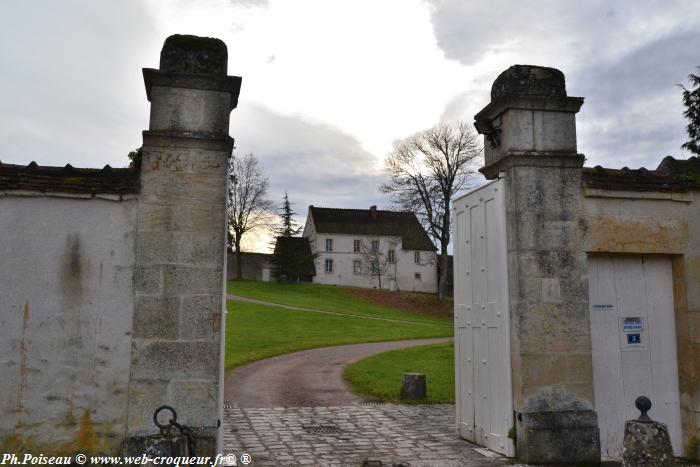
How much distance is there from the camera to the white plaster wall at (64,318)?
588cm

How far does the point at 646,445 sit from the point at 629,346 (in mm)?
3017

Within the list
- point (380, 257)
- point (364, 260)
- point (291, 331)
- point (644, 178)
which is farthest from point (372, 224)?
point (644, 178)

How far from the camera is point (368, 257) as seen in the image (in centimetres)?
5653

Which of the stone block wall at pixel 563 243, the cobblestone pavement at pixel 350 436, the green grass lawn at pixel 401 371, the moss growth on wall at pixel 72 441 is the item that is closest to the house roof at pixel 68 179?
the moss growth on wall at pixel 72 441

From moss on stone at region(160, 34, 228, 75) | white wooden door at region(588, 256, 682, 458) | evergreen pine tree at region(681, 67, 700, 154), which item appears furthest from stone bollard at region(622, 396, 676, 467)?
evergreen pine tree at region(681, 67, 700, 154)

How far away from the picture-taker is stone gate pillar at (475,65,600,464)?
670 centimetres

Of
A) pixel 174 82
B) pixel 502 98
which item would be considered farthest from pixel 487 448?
pixel 174 82

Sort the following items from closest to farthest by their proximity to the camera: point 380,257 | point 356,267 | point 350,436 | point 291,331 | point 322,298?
point 350,436, point 291,331, point 322,298, point 380,257, point 356,267

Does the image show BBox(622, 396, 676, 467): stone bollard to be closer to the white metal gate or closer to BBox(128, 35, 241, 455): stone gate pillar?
the white metal gate

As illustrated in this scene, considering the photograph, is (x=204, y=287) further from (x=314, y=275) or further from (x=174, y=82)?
(x=314, y=275)

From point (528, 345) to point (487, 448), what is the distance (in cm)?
153

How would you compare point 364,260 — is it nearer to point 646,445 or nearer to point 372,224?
point 372,224

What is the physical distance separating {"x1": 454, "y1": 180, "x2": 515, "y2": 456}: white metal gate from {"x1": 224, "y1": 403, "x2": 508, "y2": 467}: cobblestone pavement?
0.39 metres

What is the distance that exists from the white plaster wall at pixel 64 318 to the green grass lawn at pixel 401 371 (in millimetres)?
6912
